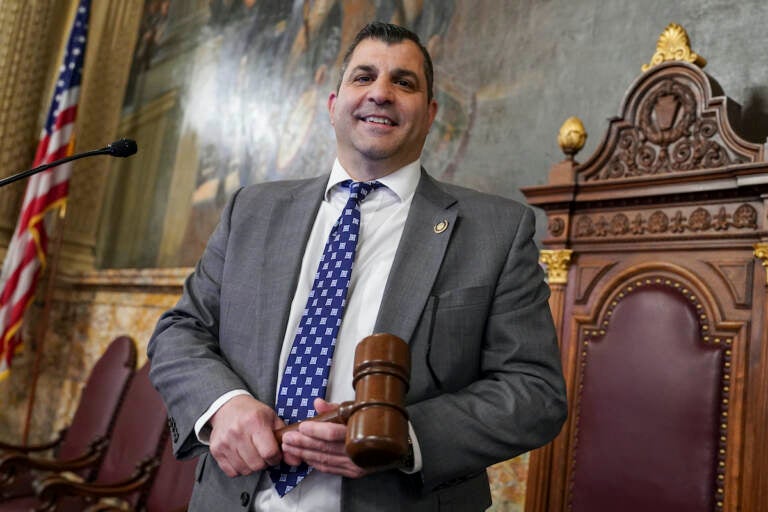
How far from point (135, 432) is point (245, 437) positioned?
3428mm

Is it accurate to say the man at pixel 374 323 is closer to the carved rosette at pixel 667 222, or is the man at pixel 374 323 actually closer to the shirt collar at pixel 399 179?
the shirt collar at pixel 399 179

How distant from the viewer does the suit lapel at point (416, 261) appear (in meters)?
1.49

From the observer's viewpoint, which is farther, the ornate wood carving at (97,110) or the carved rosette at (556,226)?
the ornate wood carving at (97,110)

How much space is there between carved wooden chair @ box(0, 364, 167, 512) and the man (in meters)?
2.24

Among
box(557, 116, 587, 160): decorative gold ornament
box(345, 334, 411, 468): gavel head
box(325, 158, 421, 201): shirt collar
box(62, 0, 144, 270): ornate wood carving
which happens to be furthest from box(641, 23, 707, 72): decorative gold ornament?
box(62, 0, 144, 270): ornate wood carving

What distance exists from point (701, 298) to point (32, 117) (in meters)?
6.16

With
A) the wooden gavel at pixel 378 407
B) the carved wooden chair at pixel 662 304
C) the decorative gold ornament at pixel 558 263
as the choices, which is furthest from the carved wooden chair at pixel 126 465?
the wooden gavel at pixel 378 407

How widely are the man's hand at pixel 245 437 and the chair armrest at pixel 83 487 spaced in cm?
251

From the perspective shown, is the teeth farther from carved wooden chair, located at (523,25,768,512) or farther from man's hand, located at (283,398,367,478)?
carved wooden chair, located at (523,25,768,512)

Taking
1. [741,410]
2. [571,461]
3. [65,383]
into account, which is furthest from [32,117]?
[741,410]

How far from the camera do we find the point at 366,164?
1716 mm

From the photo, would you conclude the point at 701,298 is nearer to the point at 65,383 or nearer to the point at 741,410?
the point at 741,410

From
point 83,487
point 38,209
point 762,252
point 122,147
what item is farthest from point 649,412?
point 38,209

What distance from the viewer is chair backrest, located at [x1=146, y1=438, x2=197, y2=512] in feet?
11.7
